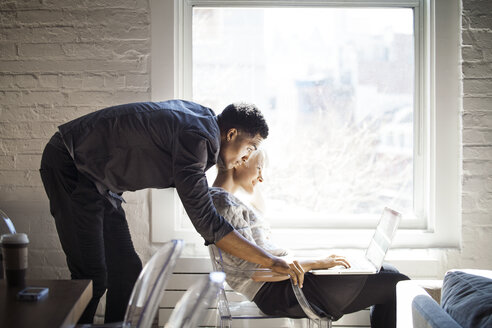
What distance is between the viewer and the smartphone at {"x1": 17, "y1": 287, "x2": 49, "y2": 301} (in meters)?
1.55

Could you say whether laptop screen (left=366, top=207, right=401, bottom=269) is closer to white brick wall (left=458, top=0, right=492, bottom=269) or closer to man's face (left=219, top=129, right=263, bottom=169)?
man's face (left=219, top=129, right=263, bottom=169)

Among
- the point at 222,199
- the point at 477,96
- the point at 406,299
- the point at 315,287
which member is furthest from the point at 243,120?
the point at 477,96

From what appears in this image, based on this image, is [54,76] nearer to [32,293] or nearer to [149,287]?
[32,293]

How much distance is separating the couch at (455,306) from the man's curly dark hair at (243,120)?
855 mm

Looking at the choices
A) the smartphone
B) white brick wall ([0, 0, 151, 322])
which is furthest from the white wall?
the smartphone

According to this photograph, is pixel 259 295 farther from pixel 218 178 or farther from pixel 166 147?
pixel 166 147

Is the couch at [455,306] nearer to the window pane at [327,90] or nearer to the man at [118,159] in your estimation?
the man at [118,159]

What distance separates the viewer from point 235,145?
2.23 metres

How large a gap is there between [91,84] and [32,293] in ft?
5.52

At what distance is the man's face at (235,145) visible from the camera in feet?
7.29

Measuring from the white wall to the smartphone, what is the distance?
56.5 inches

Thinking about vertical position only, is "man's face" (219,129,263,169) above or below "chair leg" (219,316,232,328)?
above

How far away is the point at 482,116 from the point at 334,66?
0.85 meters

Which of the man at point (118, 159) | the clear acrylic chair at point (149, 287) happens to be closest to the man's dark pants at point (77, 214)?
the man at point (118, 159)
